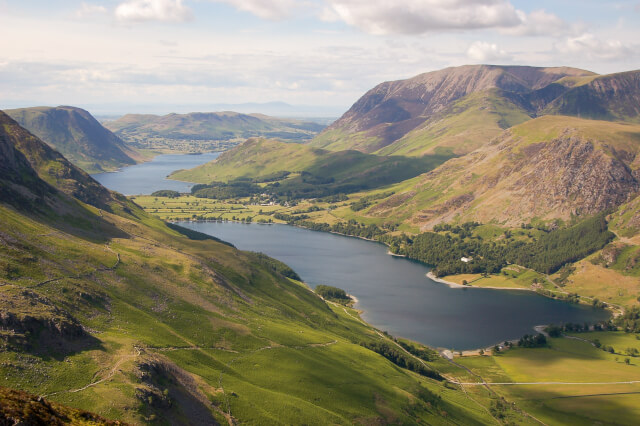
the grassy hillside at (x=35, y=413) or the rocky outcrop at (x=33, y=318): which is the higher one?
the grassy hillside at (x=35, y=413)

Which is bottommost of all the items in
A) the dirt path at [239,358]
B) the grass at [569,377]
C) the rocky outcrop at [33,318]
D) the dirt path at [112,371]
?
the grass at [569,377]

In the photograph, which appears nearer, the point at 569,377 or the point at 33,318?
the point at 33,318

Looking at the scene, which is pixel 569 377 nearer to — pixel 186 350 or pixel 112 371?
pixel 186 350

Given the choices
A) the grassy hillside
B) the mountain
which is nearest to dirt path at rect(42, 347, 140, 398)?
the mountain

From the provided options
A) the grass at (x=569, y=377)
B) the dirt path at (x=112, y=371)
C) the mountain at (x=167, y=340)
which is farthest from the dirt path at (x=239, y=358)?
the grass at (x=569, y=377)

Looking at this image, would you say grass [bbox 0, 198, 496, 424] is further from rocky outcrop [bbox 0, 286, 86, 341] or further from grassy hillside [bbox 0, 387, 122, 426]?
grassy hillside [bbox 0, 387, 122, 426]

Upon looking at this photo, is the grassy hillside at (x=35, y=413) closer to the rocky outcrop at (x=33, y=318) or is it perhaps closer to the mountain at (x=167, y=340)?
the mountain at (x=167, y=340)

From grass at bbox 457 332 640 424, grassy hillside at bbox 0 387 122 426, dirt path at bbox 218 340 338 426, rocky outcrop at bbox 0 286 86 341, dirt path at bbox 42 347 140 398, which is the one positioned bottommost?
grass at bbox 457 332 640 424

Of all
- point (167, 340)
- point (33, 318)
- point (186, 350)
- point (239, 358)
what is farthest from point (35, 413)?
point (239, 358)

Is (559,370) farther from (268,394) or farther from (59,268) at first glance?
(59,268)
